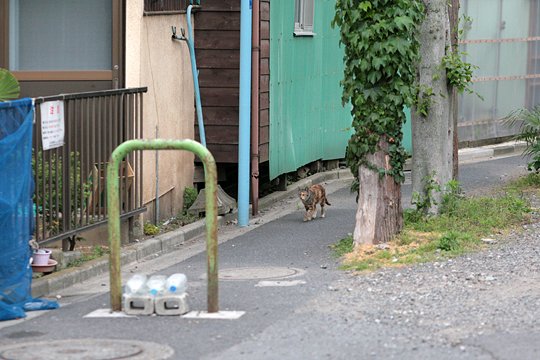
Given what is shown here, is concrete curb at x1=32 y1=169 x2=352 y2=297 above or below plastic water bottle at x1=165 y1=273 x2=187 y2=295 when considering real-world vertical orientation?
below

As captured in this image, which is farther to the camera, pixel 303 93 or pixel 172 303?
pixel 303 93

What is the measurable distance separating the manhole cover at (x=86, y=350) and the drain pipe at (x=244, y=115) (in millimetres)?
7064

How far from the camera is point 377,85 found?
40.4 feet

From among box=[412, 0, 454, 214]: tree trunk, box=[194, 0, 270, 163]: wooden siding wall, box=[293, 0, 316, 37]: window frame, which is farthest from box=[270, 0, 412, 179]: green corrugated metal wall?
box=[412, 0, 454, 214]: tree trunk

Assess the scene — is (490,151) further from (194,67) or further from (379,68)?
(379,68)

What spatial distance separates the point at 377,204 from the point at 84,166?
3.05 m

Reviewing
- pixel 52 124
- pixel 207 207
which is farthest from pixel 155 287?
pixel 52 124

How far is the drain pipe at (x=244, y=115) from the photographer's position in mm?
15070

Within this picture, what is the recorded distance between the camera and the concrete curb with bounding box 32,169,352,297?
1050cm

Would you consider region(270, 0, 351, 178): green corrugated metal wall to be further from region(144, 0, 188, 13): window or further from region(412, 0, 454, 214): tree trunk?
region(412, 0, 454, 214): tree trunk

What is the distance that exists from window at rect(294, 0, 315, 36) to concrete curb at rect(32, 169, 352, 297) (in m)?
2.64

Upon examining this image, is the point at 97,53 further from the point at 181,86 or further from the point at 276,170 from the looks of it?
the point at 276,170

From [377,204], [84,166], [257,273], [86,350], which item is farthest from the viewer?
[377,204]

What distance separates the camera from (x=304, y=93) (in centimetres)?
1889
